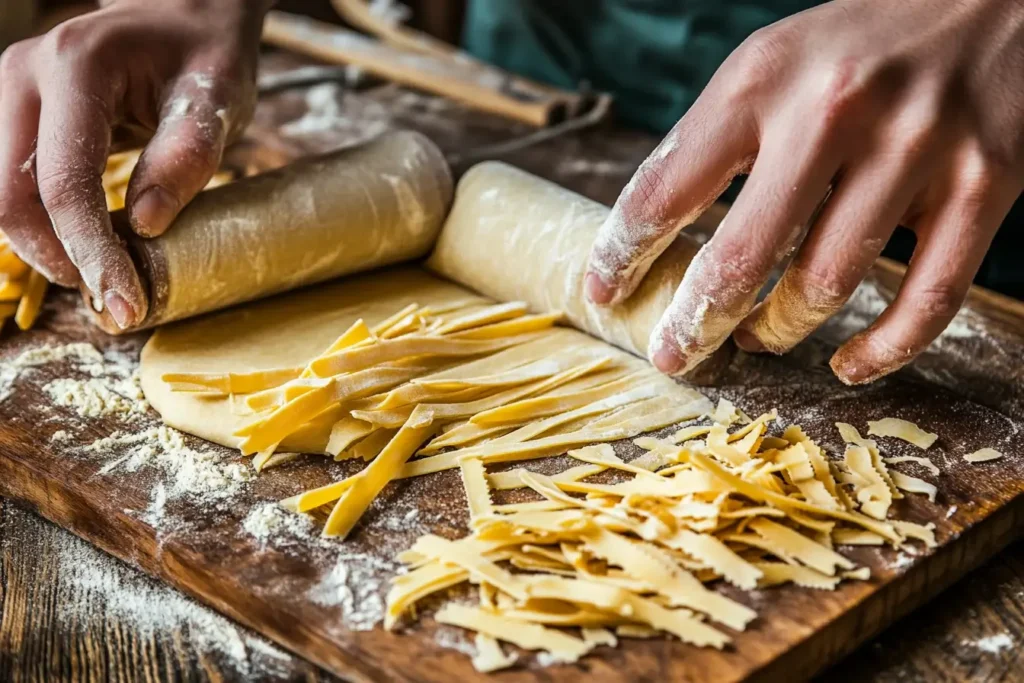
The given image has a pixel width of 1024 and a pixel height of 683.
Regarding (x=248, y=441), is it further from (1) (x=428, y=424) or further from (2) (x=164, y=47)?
(2) (x=164, y=47)

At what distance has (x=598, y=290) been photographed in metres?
2.16

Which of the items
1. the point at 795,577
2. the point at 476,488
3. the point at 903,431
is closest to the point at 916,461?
the point at 903,431

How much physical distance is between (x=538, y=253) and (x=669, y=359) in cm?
53

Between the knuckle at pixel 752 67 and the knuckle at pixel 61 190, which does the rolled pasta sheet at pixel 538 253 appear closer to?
the knuckle at pixel 752 67

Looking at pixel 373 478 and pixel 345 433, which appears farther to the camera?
pixel 345 433

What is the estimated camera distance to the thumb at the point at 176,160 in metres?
2.23

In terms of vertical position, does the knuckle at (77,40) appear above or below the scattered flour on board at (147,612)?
above

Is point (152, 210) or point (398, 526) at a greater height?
point (152, 210)

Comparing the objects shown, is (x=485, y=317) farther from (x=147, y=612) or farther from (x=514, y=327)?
(x=147, y=612)

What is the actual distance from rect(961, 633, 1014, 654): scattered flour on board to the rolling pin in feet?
4.98

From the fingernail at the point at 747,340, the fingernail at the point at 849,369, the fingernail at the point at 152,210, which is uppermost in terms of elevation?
the fingernail at the point at 849,369

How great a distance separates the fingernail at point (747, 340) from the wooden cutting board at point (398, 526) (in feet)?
0.35

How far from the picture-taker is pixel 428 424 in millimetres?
1981

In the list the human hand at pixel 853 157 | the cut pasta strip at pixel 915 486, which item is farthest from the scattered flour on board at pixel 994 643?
the human hand at pixel 853 157
